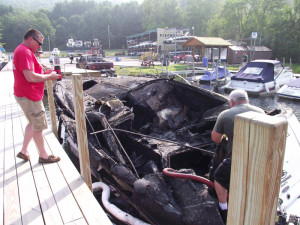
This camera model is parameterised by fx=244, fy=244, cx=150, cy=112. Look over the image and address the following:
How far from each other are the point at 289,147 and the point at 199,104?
251cm

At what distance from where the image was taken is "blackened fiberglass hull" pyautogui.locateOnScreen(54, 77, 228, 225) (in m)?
3.17

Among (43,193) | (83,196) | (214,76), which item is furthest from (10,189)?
(214,76)

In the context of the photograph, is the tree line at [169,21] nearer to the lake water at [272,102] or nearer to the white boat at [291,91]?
the white boat at [291,91]

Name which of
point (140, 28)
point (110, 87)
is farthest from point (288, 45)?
point (140, 28)

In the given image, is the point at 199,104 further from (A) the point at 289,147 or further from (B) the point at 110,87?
(B) the point at 110,87

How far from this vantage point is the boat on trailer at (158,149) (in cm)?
318

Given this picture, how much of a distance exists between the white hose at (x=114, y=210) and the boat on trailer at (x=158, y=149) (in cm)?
11

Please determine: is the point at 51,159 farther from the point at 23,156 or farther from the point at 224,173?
the point at 224,173

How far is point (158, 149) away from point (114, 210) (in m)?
1.28

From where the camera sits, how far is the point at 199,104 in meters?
6.54

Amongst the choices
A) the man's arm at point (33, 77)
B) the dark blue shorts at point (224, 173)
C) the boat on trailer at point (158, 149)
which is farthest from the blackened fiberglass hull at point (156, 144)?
the man's arm at point (33, 77)

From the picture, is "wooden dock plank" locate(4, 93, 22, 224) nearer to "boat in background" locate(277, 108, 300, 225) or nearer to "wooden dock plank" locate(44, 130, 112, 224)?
"wooden dock plank" locate(44, 130, 112, 224)

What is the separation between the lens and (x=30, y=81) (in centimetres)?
308

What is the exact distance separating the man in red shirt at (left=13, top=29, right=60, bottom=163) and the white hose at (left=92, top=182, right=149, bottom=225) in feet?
4.54
